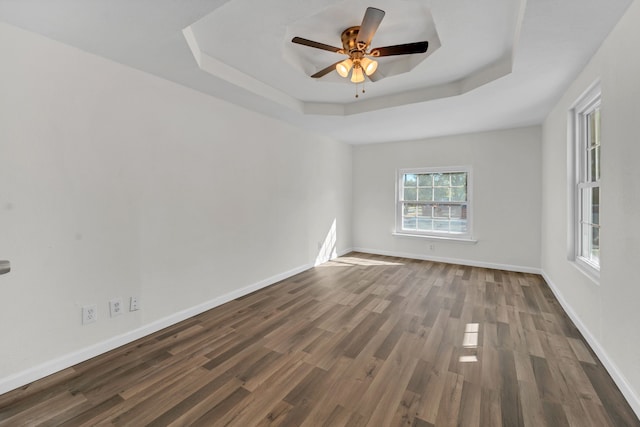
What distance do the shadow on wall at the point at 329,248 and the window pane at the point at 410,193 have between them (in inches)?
60.0

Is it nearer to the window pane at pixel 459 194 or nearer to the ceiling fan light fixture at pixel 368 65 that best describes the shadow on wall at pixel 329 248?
the window pane at pixel 459 194

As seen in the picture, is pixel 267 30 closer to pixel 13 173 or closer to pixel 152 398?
pixel 13 173

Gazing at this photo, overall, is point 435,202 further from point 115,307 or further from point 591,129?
point 115,307

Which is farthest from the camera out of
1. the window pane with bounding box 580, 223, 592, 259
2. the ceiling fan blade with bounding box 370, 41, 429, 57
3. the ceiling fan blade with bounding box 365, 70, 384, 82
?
the ceiling fan blade with bounding box 365, 70, 384, 82

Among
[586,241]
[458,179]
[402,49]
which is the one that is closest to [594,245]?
[586,241]

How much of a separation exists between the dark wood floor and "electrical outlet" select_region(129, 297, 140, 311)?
30cm

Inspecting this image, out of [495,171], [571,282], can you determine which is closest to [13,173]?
[571,282]

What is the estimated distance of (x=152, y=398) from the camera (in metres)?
1.71

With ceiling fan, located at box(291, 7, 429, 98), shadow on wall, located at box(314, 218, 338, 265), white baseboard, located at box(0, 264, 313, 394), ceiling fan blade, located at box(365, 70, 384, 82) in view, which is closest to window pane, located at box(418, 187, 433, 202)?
shadow on wall, located at box(314, 218, 338, 265)

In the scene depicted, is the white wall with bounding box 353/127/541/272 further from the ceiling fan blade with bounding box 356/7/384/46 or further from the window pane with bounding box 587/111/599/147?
the ceiling fan blade with bounding box 356/7/384/46

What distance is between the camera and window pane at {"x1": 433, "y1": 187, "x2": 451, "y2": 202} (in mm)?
5074

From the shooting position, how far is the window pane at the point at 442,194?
507 centimetres

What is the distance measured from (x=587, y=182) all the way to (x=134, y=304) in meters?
4.30

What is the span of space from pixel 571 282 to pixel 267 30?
3.66m
